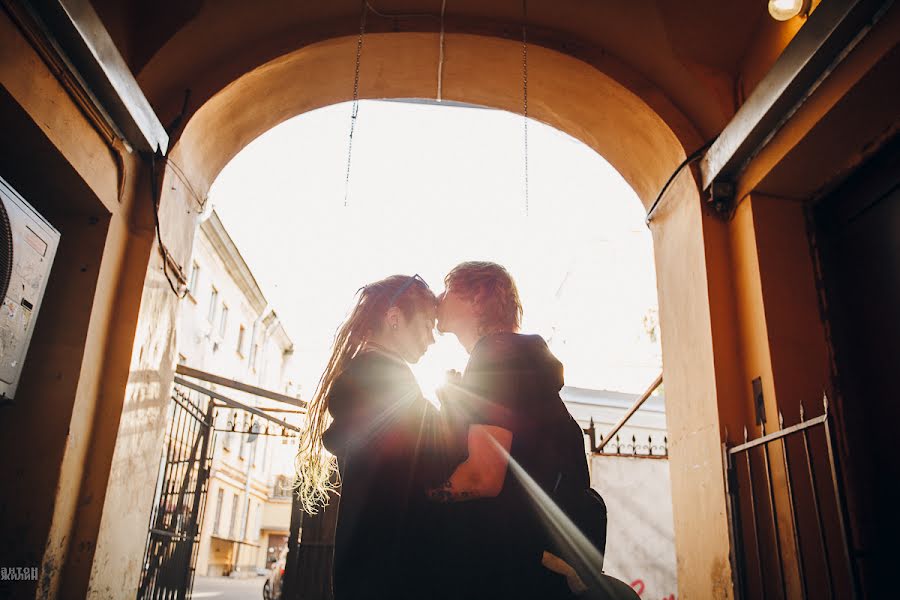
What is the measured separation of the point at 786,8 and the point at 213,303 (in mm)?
19549

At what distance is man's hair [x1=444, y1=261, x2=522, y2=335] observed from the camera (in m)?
2.35

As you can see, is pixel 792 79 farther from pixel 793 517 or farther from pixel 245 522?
pixel 245 522

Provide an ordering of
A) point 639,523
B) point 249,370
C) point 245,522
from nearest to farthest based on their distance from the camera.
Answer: point 639,523
point 249,370
point 245,522

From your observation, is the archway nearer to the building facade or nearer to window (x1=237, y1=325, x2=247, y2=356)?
the building facade

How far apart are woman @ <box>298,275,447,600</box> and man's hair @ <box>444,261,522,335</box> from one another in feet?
0.95

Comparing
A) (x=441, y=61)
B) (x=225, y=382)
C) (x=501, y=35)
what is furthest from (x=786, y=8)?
(x=225, y=382)

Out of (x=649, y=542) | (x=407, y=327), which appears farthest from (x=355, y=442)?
(x=649, y=542)

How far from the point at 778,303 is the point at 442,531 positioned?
2.87 metres

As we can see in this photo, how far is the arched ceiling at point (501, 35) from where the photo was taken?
439 centimetres

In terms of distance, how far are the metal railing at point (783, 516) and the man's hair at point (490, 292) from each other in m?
1.67

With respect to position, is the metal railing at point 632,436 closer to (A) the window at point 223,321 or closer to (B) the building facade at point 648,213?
(B) the building facade at point 648,213

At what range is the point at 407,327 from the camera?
2.33 m

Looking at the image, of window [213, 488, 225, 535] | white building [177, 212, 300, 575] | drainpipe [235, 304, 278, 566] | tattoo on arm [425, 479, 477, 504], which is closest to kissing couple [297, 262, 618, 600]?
tattoo on arm [425, 479, 477, 504]

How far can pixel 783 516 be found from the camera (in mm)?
3453
